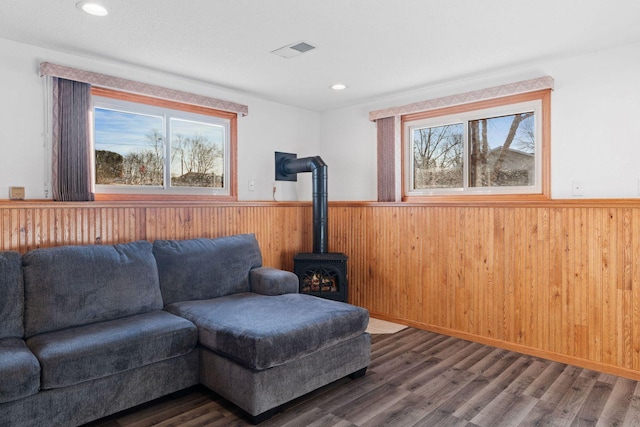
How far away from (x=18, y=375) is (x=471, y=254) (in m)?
3.18

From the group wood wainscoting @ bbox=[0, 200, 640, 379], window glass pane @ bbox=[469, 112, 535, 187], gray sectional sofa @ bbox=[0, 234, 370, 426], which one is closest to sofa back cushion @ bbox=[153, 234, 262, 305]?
gray sectional sofa @ bbox=[0, 234, 370, 426]

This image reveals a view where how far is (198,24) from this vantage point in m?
2.53

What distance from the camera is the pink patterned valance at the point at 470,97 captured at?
10.4 ft

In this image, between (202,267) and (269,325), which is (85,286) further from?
(269,325)

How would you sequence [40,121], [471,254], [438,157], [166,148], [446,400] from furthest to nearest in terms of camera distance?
[438,157] → [166,148] → [471,254] → [40,121] → [446,400]

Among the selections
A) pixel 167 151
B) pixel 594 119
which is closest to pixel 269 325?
pixel 167 151

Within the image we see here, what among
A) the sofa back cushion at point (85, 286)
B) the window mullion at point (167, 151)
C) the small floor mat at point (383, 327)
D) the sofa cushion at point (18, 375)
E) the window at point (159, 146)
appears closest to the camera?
the sofa cushion at point (18, 375)

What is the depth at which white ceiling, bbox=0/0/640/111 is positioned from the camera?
231cm

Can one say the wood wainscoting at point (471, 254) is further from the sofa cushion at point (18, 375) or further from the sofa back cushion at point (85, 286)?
the sofa cushion at point (18, 375)

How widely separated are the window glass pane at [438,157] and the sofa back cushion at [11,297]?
132 inches

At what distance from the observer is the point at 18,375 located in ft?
6.13

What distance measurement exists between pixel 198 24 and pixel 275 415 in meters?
2.37

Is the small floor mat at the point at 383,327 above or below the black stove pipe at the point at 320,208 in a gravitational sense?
below

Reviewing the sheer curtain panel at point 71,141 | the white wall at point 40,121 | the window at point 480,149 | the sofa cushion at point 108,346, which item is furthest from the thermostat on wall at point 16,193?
the window at point 480,149
